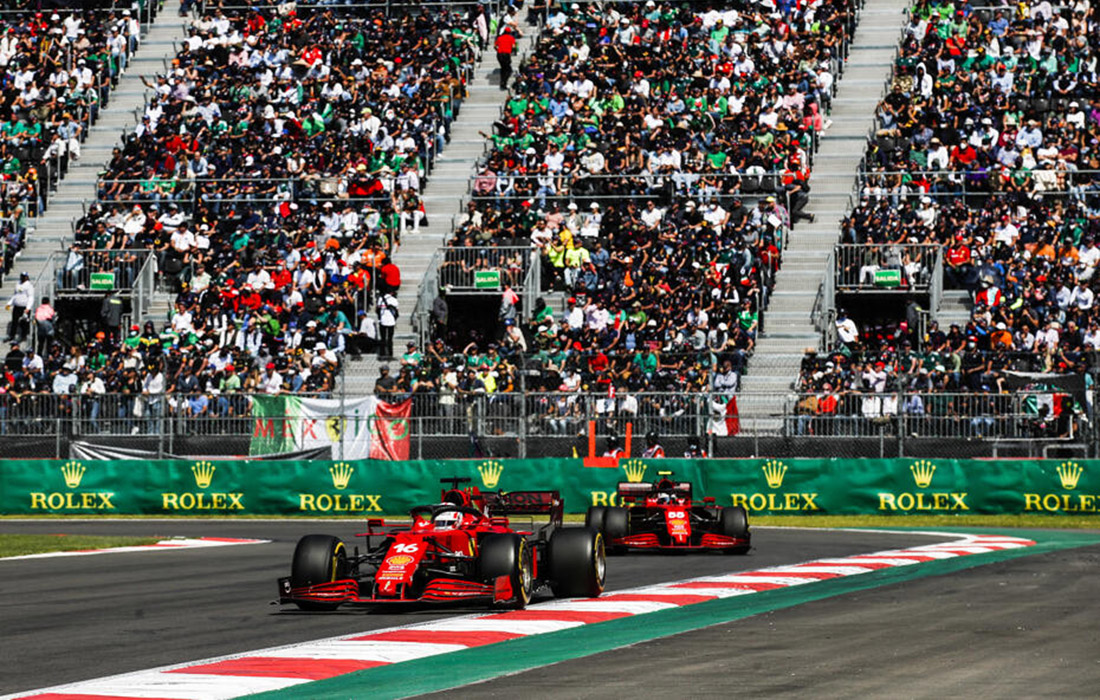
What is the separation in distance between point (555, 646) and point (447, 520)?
291 cm

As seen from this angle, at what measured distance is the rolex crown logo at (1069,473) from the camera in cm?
2900

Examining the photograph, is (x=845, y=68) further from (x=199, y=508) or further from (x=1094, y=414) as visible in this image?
(x=199, y=508)

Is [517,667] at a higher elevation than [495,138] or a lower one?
lower

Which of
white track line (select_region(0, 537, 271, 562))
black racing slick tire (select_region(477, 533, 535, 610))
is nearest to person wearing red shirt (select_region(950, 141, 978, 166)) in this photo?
white track line (select_region(0, 537, 271, 562))

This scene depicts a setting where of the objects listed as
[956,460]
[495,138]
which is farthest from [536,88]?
[956,460]

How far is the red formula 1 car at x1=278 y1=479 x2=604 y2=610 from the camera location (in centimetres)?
1361

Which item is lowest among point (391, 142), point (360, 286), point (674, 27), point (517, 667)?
point (517, 667)

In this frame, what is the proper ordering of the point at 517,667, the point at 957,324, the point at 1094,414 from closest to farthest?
the point at 517,667
the point at 1094,414
the point at 957,324

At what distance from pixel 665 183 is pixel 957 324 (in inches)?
292

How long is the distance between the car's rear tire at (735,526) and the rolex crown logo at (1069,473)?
982 cm

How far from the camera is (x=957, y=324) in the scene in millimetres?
34688

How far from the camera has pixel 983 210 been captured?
3662 centimetres

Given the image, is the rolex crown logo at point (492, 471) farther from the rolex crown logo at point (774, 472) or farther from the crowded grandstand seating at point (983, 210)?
the crowded grandstand seating at point (983, 210)

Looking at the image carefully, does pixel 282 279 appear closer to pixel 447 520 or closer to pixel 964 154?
pixel 964 154
